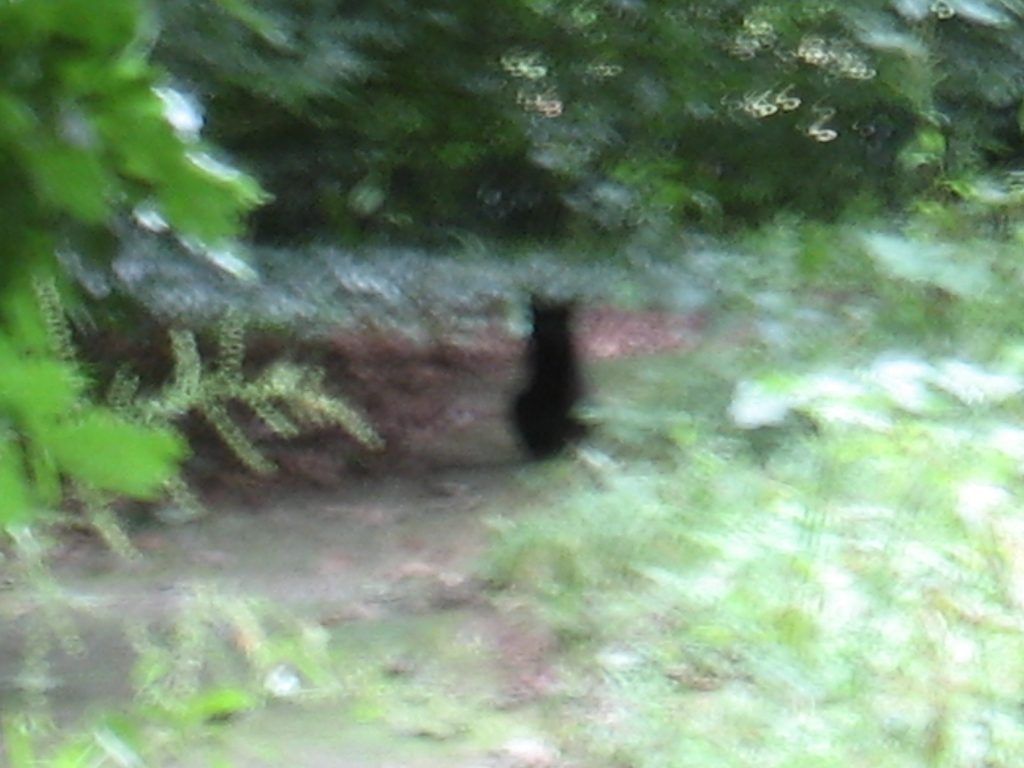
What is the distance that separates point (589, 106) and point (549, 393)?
884 mm

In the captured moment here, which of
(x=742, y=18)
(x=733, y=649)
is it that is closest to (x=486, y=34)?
(x=742, y=18)

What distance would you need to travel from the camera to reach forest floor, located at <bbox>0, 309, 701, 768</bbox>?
221 cm

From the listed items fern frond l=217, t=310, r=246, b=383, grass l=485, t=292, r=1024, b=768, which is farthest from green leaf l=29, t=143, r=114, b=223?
fern frond l=217, t=310, r=246, b=383

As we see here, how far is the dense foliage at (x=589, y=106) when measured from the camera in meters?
2.58

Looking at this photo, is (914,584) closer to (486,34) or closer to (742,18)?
(486,34)

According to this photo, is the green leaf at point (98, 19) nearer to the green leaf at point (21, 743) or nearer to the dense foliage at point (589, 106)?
the green leaf at point (21, 743)

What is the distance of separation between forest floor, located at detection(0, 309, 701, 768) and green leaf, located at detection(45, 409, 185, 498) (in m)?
1.38

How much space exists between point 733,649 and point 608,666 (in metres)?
0.26

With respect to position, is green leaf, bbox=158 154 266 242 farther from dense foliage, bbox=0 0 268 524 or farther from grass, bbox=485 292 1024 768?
grass, bbox=485 292 1024 768

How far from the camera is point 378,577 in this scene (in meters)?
3.04

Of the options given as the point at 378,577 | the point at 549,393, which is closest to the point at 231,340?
the point at 378,577

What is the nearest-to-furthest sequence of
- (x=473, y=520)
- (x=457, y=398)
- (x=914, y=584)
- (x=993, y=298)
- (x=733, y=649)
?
(x=914, y=584) → (x=733, y=649) → (x=993, y=298) → (x=473, y=520) → (x=457, y=398)

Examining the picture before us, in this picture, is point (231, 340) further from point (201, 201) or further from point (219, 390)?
point (201, 201)

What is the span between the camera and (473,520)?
3.32 m
